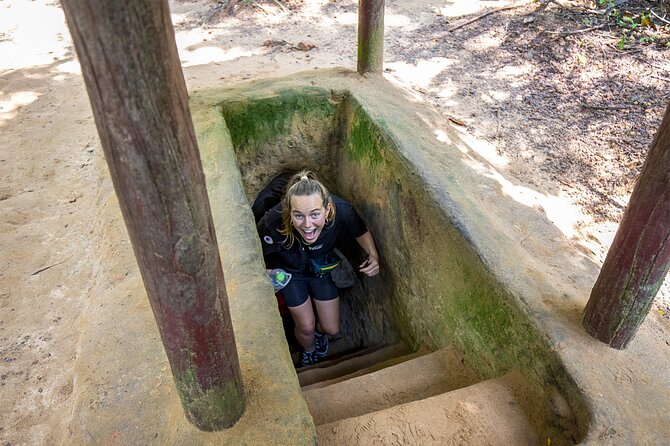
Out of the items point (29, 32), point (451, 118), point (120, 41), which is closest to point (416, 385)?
point (120, 41)

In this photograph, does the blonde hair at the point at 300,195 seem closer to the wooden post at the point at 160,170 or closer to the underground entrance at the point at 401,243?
the underground entrance at the point at 401,243

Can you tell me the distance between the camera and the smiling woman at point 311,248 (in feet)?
10.9

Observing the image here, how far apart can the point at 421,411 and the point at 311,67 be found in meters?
4.82

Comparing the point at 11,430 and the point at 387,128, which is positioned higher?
the point at 387,128

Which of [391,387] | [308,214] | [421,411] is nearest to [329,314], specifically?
[308,214]

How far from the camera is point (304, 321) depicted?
158 inches

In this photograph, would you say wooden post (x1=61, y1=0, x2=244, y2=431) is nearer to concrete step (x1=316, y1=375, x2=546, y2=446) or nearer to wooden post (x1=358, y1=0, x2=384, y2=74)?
concrete step (x1=316, y1=375, x2=546, y2=446)

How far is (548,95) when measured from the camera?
530 cm

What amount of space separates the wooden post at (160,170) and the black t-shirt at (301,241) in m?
1.87

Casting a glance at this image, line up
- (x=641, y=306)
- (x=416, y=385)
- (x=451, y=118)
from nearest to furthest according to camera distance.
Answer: (x=641, y=306) < (x=416, y=385) < (x=451, y=118)

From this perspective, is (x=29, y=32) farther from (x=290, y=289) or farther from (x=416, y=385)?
(x=416, y=385)

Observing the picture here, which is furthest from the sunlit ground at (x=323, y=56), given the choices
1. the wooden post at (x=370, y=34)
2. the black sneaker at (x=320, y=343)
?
the black sneaker at (x=320, y=343)

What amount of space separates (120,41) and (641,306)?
84.5 inches

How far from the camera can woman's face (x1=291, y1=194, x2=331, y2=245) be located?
3.24m
